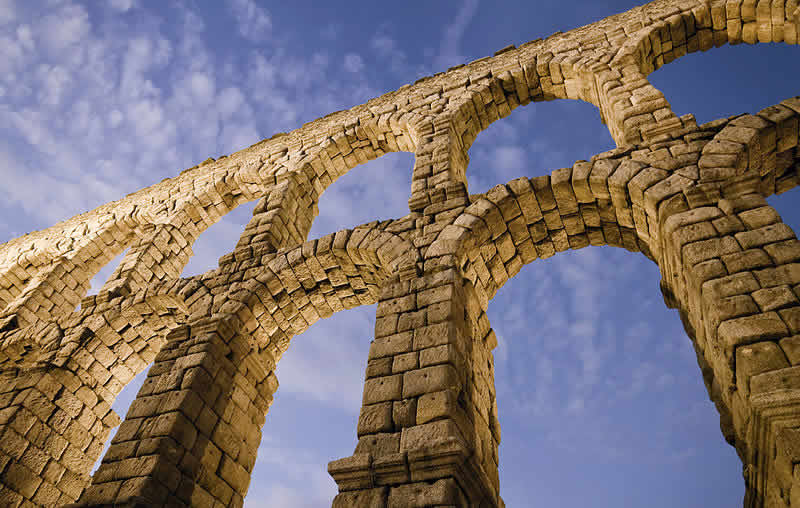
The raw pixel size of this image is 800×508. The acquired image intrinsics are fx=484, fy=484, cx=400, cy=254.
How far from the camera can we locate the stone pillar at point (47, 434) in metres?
6.36

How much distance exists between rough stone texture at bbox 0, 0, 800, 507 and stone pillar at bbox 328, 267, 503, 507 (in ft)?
0.07

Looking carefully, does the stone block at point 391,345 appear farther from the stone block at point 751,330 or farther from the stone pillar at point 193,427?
the stone block at point 751,330

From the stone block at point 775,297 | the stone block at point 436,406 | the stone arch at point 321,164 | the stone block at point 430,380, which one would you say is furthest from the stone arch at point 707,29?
the stone block at point 436,406

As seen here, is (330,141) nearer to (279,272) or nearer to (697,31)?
(279,272)

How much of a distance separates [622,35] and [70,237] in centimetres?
1287

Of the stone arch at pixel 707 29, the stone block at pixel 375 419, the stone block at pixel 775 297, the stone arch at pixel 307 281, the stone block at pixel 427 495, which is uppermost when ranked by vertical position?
the stone arch at pixel 707 29

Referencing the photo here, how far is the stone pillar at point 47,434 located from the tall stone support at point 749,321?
321 inches

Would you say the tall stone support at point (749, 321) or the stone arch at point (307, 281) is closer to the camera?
the tall stone support at point (749, 321)

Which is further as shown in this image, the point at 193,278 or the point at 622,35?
the point at 622,35

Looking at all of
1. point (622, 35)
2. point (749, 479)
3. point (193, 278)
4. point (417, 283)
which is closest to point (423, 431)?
point (417, 283)

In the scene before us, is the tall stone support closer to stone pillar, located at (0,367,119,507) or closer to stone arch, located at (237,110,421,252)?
stone arch, located at (237,110,421,252)

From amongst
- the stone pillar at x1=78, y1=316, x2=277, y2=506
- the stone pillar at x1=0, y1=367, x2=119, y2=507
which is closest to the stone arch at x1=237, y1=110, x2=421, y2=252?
the stone pillar at x1=78, y1=316, x2=277, y2=506

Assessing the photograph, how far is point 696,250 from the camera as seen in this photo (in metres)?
4.47

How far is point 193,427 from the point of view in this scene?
5590mm
